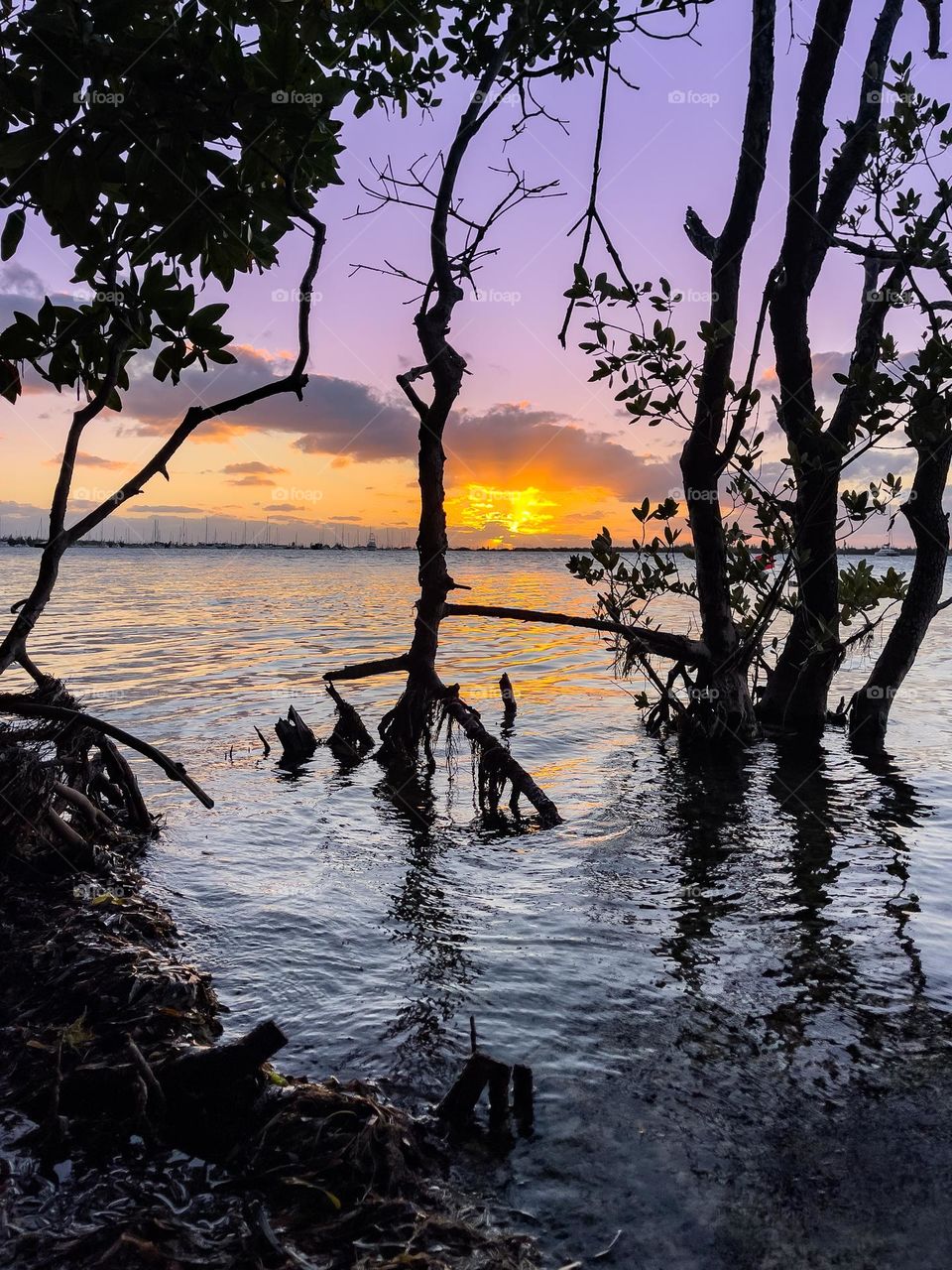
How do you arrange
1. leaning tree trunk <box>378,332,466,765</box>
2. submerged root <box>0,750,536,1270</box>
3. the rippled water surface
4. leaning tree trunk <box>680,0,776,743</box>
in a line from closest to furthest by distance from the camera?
submerged root <box>0,750,536,1270</box> → the rippled water surface → leaning tree trunk <box>378,332,466,765</box> → leaning tree trunk <box>680,0,776,743</box>

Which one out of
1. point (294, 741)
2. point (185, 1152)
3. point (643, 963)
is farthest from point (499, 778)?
point (185, 1152)

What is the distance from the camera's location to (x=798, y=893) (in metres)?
7.32

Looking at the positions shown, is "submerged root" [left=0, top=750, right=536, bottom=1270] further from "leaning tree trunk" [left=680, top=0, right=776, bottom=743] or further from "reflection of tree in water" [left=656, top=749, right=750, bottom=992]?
"leaning tree trunk" [left=680, top=0, right=776, bottom=743]

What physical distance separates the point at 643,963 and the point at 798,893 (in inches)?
81.2

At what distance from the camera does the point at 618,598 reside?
42.0ft

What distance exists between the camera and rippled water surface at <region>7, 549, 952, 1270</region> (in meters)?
3.75

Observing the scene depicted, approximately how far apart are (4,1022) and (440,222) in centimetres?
865

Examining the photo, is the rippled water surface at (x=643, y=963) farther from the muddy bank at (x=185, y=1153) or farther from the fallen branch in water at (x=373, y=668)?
the fallen branch in water at (x=373, y=668)

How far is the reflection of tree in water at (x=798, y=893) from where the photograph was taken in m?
5.20

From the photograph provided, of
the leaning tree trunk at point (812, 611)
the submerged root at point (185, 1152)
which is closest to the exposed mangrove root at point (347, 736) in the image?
the leaning tree trunk at point (812, 611)

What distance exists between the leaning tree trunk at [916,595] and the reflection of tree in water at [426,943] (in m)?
7.09

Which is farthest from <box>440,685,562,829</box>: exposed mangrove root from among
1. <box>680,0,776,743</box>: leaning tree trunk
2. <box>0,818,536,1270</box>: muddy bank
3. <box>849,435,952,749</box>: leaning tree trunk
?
<box>849,435,952,749</box>: leaning tree trunk

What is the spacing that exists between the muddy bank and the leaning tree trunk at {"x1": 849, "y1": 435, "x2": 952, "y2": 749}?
929cm

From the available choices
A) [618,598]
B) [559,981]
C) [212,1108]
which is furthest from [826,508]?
[212,1108]
